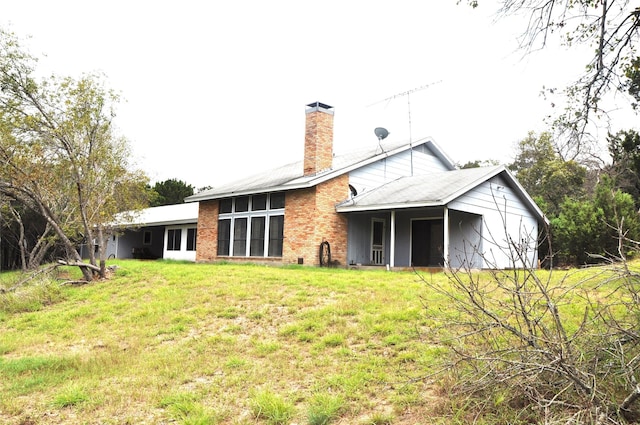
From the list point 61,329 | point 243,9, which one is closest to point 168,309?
point 61,329

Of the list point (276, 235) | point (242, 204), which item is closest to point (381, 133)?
point (276, 235)

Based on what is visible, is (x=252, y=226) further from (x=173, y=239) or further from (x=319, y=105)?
(x=173, y=239)

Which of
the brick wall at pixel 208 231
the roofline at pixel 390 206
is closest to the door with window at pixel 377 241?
the roofline at pixel 390 206

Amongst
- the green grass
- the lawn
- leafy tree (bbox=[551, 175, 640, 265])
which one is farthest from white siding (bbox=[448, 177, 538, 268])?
the green grass

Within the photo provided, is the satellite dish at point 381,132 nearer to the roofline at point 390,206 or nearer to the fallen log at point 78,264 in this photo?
the roofline at point 390,206

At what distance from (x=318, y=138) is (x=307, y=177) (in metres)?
1.65

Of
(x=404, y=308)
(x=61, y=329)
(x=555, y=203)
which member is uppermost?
(x=555, y=203)

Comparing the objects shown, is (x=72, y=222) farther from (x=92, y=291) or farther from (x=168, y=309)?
(x=168, y=309)

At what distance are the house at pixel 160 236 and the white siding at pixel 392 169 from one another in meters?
10.3

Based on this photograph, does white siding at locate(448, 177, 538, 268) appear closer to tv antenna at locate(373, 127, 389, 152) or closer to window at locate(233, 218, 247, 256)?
tv antenna at locate(373, 127, 389, 152)

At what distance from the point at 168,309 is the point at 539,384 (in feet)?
25.5

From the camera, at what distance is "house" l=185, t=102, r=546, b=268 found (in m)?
17.2

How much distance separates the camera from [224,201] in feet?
71.5

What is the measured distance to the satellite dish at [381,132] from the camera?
21.2 m
